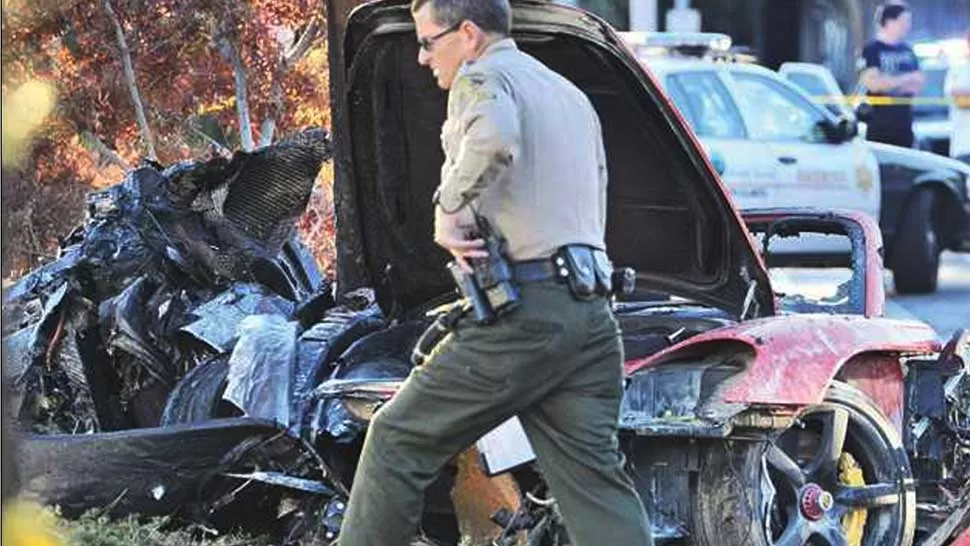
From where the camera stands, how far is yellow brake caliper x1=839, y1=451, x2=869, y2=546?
5.62 meters

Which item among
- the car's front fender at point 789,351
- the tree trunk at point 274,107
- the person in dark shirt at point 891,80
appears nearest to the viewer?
the car's front fender at point 789,351

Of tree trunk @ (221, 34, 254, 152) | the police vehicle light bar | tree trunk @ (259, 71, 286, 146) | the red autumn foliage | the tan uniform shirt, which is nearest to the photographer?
the tan uniform shirt

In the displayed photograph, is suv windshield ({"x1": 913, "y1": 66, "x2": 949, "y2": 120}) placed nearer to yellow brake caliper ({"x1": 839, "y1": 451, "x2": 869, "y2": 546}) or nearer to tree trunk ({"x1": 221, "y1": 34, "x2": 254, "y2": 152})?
tree trunk ({"x1": 221, "y1": 34, "x2": 254, "y2": 152})

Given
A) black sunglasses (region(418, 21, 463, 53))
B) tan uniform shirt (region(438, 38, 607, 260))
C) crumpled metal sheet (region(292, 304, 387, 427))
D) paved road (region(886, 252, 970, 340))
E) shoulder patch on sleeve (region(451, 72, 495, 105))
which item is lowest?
paved road (region(886, 252, 970, 340))

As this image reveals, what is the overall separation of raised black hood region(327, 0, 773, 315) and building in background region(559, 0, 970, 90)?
22587 millimetres

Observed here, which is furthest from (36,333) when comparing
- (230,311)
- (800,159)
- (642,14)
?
(642,14)

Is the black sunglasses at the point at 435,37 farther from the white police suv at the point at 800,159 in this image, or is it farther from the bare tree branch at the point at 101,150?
the white police suv at the point at 800,159

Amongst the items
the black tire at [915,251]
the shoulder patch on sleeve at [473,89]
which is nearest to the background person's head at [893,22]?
the black tire at [915,251]

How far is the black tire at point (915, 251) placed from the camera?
14391 millimetres

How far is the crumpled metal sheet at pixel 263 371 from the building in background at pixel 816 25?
23205mm

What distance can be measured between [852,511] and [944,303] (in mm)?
8451

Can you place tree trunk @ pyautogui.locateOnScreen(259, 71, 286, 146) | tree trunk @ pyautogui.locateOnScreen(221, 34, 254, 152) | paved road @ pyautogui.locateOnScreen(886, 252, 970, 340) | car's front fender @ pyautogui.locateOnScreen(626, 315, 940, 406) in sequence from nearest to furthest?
car's front fender @ pyautogui.locateOnScreen(626, 315, 940, 406)
tree trunk @ pyautogui.locateOnScreen(221, 34, 254, 152)
tree trunk @ pyautogui.locateOnScreen(259, 71, 286, 146)
paved road @ pyautogui.locateOnScreen(886, 252, 970, 340)

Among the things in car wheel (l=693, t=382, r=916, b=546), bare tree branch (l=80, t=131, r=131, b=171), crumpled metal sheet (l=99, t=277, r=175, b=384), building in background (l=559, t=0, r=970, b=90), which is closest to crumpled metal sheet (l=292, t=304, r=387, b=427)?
crumpled metal sheet (l=99, t=277, r=175, b=384)

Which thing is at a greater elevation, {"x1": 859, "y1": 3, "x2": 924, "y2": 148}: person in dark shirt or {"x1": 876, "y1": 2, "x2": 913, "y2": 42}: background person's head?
{"x1": 876, "y1": 2, "x2": 913, "y2": 42}: background person's head
